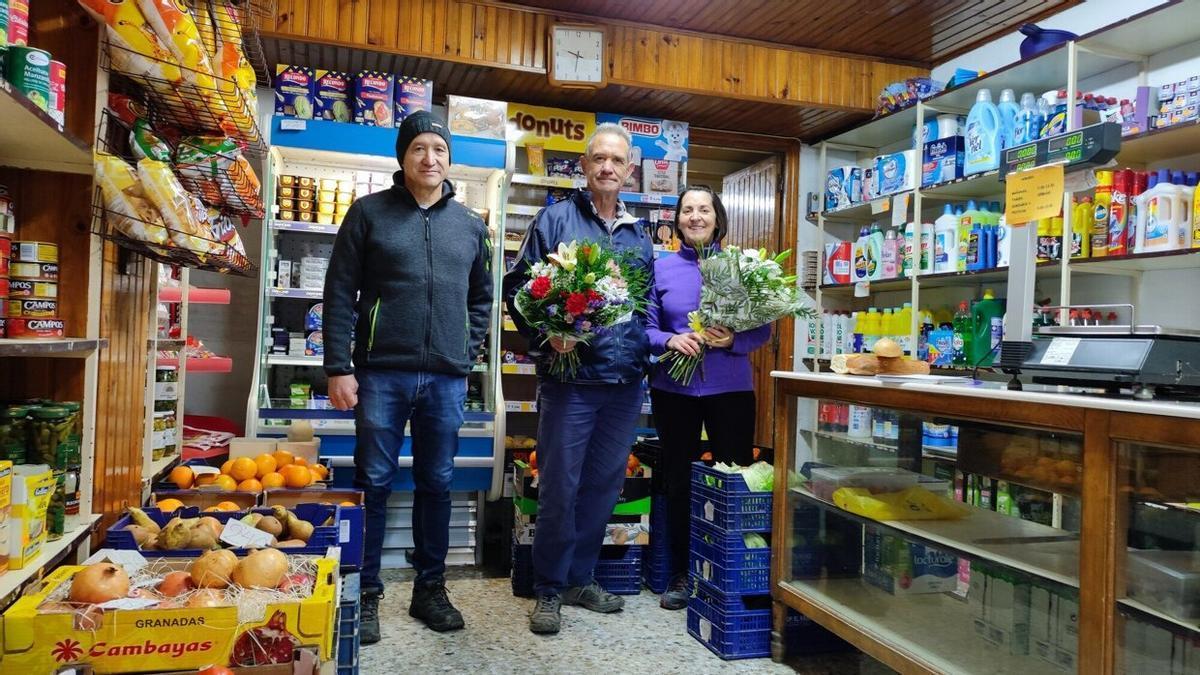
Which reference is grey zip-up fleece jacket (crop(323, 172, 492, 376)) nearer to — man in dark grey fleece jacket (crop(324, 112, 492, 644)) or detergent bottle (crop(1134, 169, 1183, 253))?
man in dark grey fleece jacket (crop(324, 112, 492, 644))

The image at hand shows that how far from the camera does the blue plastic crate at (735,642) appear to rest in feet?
9.52

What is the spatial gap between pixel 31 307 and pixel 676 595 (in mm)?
2597

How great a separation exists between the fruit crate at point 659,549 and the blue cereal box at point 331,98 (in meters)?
2.52

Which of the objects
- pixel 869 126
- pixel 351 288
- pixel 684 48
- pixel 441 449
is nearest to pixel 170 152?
pixel 351 288

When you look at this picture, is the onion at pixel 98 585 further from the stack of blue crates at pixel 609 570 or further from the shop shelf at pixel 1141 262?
the shop shelf at pixel 1141 262

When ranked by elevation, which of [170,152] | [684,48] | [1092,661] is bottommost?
[1092,661]

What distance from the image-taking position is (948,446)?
2.28m

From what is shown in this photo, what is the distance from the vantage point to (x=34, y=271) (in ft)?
5.94

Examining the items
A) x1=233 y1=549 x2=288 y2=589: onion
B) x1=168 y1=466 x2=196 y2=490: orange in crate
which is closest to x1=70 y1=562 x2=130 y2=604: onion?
x1=233 y1=549 x2=288 y2=589: onion

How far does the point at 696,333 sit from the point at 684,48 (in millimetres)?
2460

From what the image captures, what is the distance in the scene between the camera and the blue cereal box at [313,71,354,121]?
4168 millimetres

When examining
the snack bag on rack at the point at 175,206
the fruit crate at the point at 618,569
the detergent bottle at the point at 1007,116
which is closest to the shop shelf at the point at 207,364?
the snack bag on rack at the point at 175,206

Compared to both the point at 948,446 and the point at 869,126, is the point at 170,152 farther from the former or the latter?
the point at 869,126

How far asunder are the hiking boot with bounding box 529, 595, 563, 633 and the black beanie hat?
179 centimetres
